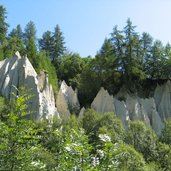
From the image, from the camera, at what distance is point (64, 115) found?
3303cm

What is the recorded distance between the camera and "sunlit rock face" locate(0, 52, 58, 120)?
104 feet

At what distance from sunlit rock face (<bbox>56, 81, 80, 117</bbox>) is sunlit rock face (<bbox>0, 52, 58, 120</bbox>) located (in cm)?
89

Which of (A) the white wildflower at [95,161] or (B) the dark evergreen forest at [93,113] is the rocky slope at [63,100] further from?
(A) the white wildflower at [95,161]

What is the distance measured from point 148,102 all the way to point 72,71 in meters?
11.5

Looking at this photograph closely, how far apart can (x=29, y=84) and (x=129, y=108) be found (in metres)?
9.69

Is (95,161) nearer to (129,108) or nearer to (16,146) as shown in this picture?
(16,146)

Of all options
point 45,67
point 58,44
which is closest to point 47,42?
point 58,44

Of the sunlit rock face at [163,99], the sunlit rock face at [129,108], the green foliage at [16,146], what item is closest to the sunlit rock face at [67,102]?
the sunlit rock face at [129,108]

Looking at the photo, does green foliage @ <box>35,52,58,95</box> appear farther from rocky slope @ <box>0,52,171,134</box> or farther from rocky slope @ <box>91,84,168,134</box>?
rocky slope @ <box>91,84,168,134</box>

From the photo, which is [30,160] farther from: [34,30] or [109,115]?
[34,30]

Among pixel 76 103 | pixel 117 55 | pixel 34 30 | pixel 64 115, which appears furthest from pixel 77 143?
pixel 34 30

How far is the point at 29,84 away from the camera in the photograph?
3291 cm

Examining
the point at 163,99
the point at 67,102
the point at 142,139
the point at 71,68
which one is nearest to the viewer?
the point at 142,139

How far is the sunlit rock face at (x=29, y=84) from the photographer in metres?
31.7
